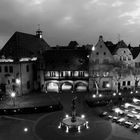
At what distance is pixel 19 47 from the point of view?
62.5 m

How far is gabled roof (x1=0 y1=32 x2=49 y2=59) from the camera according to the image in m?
61.1

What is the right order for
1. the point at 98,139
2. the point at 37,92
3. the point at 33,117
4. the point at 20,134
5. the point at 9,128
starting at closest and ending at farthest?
the point at 98,139
the point at 20,134
the point at 9,128
the point at 33,117
the point at 37,92

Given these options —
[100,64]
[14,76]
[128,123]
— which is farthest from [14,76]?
[128,123]

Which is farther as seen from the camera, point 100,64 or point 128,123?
point 100,64

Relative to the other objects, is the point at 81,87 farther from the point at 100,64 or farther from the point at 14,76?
the point at 14,76

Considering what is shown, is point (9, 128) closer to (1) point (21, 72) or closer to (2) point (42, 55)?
(1) point (21, 72)

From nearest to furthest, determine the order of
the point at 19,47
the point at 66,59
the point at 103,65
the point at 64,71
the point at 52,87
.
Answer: the point at 19,47
the point at 103,65
the point at 64,71
the point at 66,59
the point at 52,87

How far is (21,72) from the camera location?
2379 inches

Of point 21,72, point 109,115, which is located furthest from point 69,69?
point 109,115

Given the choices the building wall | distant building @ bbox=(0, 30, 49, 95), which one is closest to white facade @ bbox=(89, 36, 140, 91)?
distant building @ bbox=(0, 30, 49, 95)

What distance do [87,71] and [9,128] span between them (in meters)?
34.8

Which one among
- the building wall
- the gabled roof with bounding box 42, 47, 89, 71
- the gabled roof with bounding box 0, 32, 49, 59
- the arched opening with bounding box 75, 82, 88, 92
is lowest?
the arched opening with bounding box 75, 82, 88, 92

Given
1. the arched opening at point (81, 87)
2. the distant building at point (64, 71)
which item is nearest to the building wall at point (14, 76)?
the distant building at point (64, 71)

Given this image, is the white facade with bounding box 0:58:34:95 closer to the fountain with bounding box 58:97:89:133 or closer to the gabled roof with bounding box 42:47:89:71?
the gabled roof with bounding box 42:47:89:71
